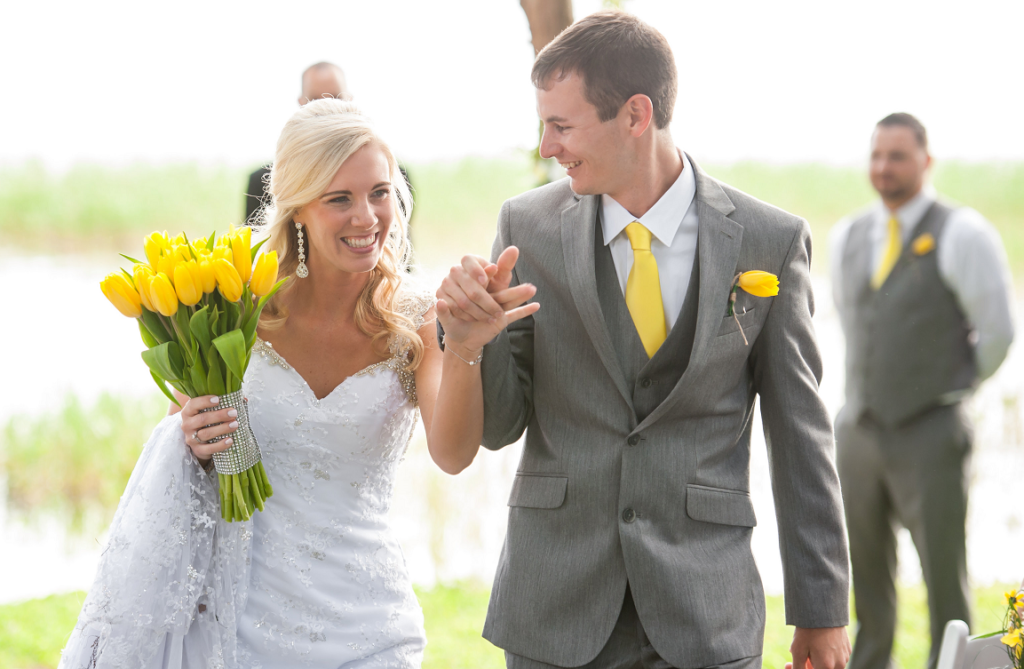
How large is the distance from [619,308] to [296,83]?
2.52m

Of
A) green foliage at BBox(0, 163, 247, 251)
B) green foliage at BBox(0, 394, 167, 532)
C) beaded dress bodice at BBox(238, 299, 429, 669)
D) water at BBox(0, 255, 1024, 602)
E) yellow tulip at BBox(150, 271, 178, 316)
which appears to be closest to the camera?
yellow tulip at BBox(150, 271, 178, 316)

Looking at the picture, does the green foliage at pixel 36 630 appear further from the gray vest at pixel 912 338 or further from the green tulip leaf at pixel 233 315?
the gray vest at pixel 912 338

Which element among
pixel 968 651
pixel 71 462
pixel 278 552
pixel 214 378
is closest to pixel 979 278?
pixel 968 651

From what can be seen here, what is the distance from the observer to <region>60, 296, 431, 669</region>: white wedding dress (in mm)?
1792

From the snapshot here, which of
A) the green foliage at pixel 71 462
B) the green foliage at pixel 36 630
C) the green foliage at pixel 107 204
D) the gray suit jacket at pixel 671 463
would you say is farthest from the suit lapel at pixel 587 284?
the green foliage at pixel 107 204

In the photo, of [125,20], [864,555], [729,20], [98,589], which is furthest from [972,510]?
[125,20]

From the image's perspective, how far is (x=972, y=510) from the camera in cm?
506

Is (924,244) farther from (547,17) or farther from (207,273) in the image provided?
(207,273)

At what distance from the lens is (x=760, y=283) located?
1629 millimetres

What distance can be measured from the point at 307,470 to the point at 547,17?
1.37 m

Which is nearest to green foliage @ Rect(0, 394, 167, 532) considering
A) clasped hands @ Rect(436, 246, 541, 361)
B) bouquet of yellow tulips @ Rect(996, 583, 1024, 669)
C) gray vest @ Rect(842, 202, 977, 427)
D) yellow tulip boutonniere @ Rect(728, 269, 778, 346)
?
gray vest @ Rect(842, 202, 977, 427)

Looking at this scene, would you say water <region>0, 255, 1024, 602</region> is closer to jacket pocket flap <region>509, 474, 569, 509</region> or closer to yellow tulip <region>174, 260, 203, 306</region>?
jacket pocket flap <region>509, 474, 569, 509</region>

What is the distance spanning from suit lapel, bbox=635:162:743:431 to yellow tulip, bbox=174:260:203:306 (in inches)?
34.2

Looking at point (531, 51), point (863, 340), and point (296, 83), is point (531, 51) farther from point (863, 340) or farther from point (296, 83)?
point (863, 340)
